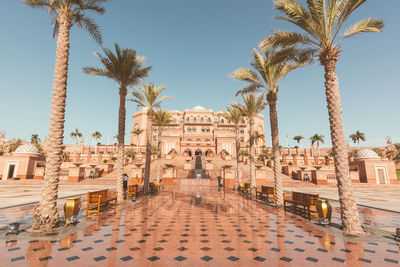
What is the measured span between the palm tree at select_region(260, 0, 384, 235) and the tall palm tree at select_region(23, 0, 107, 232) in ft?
27.5

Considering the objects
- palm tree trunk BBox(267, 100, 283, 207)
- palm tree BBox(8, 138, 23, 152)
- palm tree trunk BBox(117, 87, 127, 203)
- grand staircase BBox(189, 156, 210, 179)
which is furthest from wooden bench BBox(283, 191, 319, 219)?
palm tree BBox(8, 138, 23, 152)

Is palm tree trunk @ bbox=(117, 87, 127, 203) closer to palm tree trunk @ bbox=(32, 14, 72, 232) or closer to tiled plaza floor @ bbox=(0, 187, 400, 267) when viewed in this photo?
tiled plaza floor @ bbox=(0, 187, 400, 267)

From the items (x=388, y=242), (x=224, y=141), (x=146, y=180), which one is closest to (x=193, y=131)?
(x=224, y=141)

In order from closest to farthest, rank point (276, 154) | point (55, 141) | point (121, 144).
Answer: point (55, 141)
point (276, 154)
point (121, 144)

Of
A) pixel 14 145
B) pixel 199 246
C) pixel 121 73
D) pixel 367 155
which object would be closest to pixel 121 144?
pixel 121 73

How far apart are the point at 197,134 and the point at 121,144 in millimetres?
56772

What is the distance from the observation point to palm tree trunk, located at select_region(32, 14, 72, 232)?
702 cm

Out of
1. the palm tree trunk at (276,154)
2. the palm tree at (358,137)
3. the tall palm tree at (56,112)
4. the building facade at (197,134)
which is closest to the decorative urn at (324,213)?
the palm tree trunk at (276,154)

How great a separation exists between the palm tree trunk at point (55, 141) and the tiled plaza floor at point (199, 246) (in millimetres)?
1082

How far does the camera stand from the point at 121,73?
13.6 metres

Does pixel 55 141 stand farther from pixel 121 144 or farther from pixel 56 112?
pixel 121 144

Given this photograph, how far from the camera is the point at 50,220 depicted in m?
7.02

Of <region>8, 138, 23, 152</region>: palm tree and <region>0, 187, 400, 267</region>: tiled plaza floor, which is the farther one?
<region>8, 138, 23, 152</region>: palm tree

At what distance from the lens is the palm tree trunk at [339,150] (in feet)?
23.5
